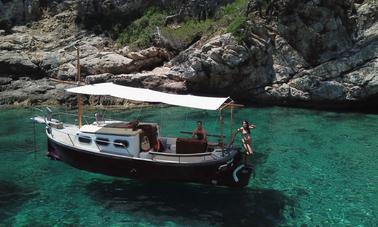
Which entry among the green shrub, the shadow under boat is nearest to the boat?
the shadow under boat

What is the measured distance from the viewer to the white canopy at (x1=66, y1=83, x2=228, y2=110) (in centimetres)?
1876

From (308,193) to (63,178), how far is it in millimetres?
11657

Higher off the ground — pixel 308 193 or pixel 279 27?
pixel 279 27

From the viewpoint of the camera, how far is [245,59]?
38.0m

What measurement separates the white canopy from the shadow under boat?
12.9 feet

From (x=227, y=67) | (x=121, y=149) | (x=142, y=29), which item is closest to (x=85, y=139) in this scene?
(x=121, y=149)

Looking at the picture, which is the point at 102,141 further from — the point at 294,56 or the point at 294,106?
the point at 294,56

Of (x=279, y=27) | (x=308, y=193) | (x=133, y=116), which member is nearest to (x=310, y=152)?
(x=308, y=193)

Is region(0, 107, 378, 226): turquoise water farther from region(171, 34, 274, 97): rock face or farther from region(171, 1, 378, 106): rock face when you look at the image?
region(171, 34, 274, 97): rock face

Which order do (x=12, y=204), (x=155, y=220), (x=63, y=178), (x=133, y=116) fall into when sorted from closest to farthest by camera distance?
(x=155, y=220) → (x=12, y=204) → (x=63, y=178) → (x=133, y=116)

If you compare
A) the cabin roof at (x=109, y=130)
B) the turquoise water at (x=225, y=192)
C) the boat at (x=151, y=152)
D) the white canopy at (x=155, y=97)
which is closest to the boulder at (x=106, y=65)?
the turquoise water at (x=225, y=192)

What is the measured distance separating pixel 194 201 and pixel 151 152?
291 cm

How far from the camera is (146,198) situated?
18.4 m

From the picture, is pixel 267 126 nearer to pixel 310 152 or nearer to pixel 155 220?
pixel 310 152
